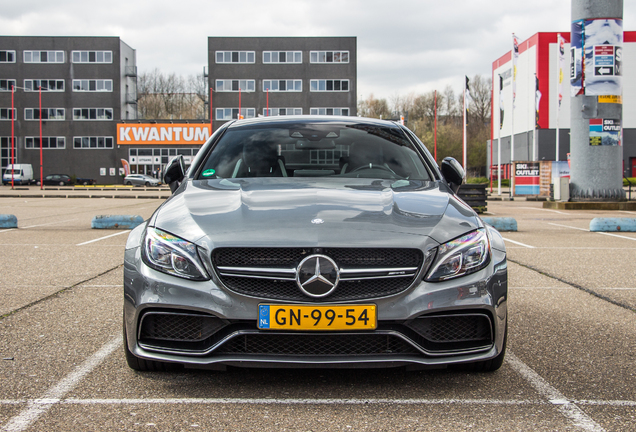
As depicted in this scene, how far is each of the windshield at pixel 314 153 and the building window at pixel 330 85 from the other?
198 feet

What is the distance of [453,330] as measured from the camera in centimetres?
284

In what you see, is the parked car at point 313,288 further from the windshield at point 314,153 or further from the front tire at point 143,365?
the windshield at point 314,153

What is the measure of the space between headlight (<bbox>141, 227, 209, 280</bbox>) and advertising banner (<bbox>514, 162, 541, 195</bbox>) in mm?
31455

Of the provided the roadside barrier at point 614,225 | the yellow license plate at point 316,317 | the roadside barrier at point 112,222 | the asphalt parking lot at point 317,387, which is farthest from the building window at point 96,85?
the yellow license plate at point 316,317

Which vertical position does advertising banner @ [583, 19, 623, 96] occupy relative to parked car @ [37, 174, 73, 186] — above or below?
above

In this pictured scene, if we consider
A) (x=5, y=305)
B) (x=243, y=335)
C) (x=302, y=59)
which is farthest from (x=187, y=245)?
(x=302, y=59)

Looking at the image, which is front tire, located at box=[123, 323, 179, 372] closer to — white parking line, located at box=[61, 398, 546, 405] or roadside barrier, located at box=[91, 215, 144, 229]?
white parking line, located at box=[61, 398, 546, 405]

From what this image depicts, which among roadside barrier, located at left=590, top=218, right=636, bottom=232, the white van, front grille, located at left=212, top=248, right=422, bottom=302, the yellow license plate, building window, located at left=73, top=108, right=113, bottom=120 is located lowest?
roadside barrier, located at left=590, top=218, right=636, bottom=232

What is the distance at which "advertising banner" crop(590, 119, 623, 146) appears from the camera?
19078mm

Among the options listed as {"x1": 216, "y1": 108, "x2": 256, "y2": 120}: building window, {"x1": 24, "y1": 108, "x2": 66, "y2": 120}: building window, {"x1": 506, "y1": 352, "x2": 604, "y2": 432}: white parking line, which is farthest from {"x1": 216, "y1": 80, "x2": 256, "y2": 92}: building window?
{"x1": 506, "y1": 352, "x2": 604, "y2": 432}: white parking line

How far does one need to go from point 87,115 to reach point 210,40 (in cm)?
1537

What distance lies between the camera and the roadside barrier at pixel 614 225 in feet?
39.7

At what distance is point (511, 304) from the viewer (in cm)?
522

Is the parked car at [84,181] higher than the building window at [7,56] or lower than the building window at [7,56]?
lower
